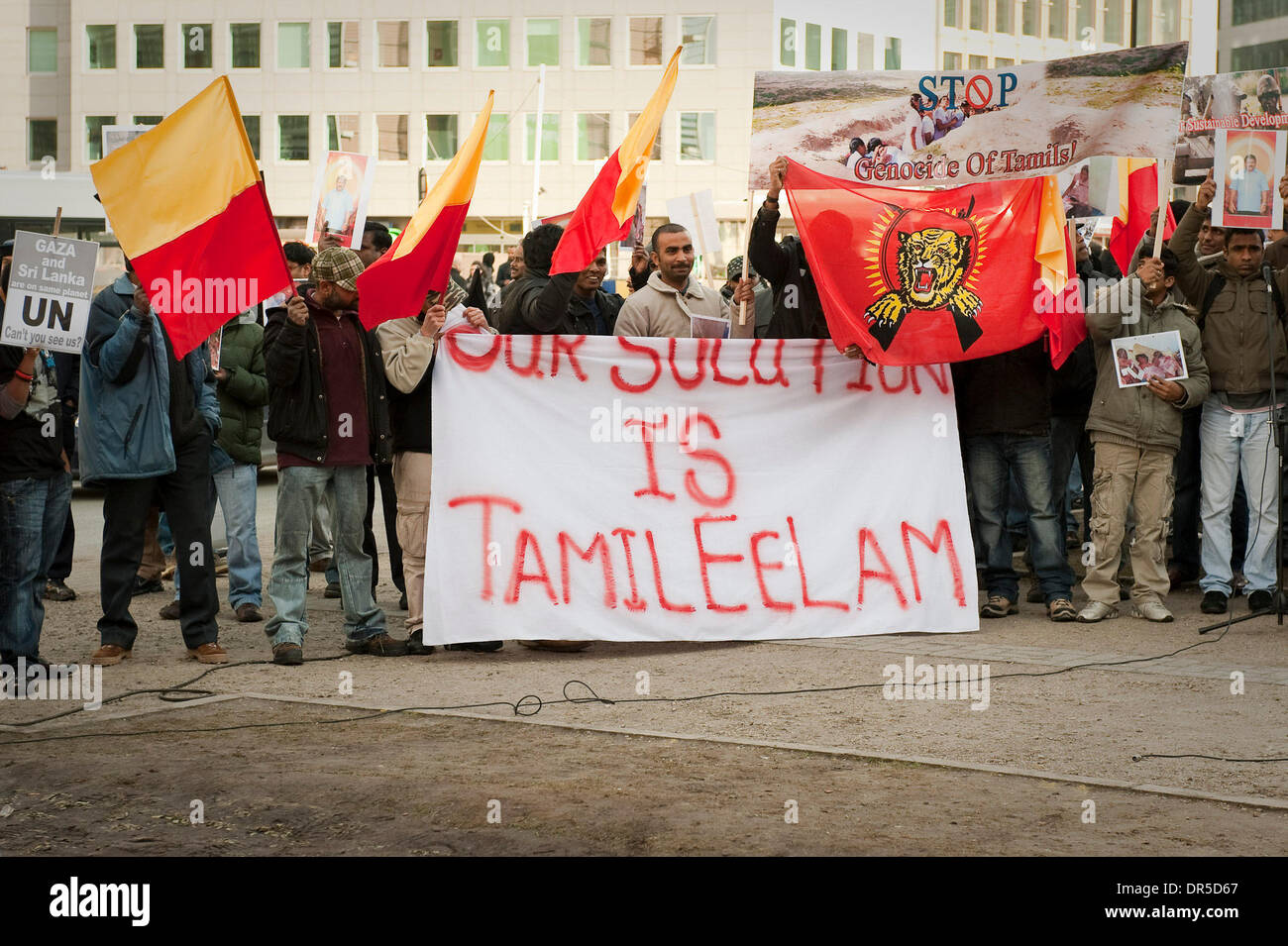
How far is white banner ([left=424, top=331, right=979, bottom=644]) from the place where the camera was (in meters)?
8.84

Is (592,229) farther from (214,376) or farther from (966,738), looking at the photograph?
(966,738)

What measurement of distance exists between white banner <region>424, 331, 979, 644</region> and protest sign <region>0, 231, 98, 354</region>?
74.1 inches

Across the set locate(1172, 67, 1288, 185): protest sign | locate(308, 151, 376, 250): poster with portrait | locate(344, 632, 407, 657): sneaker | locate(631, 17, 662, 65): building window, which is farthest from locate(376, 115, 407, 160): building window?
locate(344, 632, 407, 657): sneaker

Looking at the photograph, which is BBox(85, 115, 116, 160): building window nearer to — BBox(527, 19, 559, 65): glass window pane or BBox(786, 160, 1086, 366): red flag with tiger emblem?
BBox(527, 19, 559, 65): glass window pane

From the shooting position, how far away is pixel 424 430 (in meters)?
9.01

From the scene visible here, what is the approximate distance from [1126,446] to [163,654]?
5.51m

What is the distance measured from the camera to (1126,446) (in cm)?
991

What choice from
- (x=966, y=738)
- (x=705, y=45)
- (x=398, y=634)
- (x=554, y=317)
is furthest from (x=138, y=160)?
(x=705, y=45)

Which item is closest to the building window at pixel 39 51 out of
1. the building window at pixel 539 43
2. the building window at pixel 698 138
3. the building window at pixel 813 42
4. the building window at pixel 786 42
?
the building window at pixel 539 43

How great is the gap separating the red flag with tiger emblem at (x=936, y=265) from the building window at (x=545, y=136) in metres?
48.7

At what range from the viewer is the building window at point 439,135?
Answer: 58.3m

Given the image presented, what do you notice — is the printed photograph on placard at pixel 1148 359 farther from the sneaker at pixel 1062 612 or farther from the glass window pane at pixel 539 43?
the glass window pane at pixel 539 43

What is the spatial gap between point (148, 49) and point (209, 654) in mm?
56310

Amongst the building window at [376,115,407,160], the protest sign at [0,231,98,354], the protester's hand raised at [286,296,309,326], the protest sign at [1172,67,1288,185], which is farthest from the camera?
the building window at [376,115,407,160]
